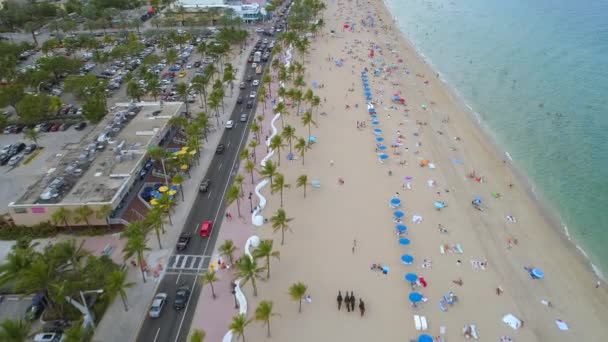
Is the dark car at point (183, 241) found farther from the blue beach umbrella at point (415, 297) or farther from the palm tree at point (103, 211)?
the blue beach umbrella at point (415, 297)

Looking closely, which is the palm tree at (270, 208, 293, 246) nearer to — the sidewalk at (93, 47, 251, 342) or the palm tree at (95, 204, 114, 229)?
the sidewalk at (93, 47, 251, 342)

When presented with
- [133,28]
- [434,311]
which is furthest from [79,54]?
[434,311]

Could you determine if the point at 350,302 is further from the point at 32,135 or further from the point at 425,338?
the point at 32,135

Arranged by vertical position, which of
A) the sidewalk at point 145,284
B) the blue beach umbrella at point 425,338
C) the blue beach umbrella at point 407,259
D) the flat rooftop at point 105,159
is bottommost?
the sidewalk at point 145,284

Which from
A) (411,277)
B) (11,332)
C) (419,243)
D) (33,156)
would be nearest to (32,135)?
(33,156)

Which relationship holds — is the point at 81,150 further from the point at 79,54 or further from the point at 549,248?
the point at 79,54

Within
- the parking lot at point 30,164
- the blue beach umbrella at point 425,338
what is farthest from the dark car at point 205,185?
the blue beach umbrella at point 425,338

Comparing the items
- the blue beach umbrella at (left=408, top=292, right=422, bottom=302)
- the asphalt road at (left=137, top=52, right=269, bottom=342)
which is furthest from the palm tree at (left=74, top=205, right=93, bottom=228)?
the blue beach umbrella at (left=408, top=292, right=422, bottom=302)
